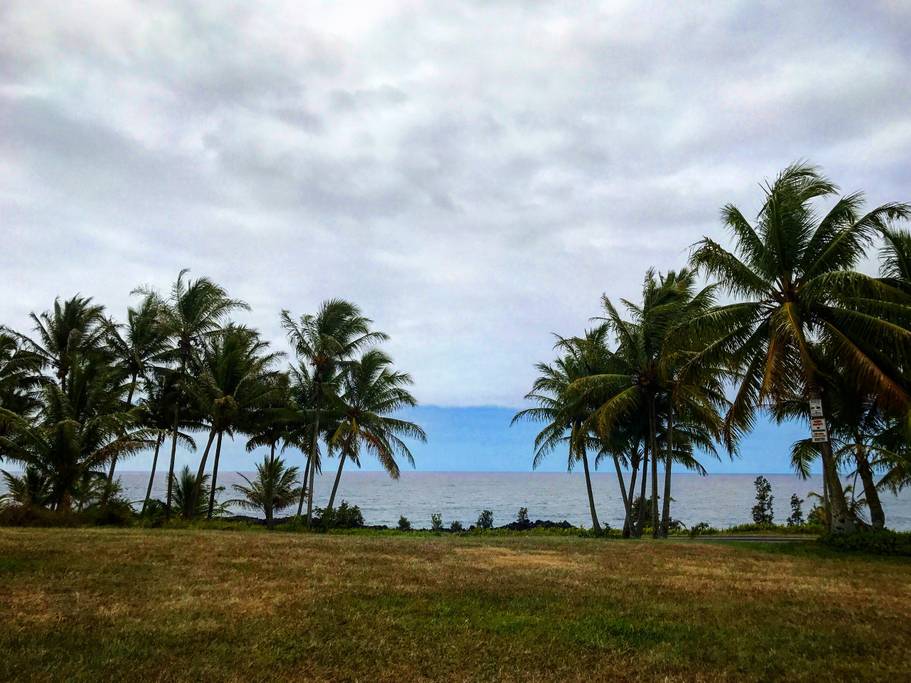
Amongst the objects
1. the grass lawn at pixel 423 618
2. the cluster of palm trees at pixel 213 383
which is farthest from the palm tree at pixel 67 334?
the grass lawn at pixel 423 618

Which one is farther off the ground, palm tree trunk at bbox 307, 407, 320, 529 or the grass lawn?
palm tree trunk at bbox 307, 407, 320, 529

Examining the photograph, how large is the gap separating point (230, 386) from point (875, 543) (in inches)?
1019

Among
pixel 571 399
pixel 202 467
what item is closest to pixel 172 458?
pixel 202 467

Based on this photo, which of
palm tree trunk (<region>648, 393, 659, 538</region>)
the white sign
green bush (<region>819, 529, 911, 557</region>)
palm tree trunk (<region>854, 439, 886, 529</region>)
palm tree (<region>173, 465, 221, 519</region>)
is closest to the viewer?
green bush (<region>819, 529, 911, 557</region>)

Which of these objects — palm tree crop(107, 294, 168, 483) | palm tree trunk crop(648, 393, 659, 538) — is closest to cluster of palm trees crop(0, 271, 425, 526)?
palm tree crop(107, 294, 168, 483)

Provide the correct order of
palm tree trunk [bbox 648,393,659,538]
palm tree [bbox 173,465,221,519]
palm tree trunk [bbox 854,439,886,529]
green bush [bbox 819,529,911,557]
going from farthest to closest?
palm tree [bbox 173,465,221,519] < palm tree trunk [bbox 648,393,659,538] < palm tree trunk [bbox 854,439,886,529] < green bush [bbox 819,529,911,557]

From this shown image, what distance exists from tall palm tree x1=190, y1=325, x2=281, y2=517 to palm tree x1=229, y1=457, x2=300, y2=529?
9.62 feet

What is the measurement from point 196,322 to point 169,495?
8462 mm

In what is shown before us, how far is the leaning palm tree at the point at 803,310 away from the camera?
54.0 feet

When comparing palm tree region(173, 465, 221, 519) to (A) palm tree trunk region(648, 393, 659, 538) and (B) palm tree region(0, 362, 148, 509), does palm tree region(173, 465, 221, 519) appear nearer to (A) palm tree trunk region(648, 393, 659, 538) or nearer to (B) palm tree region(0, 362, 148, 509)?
(B) palm tree region(0, 362, 148, 509)

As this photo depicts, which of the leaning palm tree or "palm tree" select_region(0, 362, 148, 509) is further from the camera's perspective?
"palm tree" select_region(0, 362, 148, 509)

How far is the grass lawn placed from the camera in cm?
573

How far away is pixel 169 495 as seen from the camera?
27672 mm

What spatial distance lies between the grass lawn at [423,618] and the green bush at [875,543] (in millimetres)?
4386
